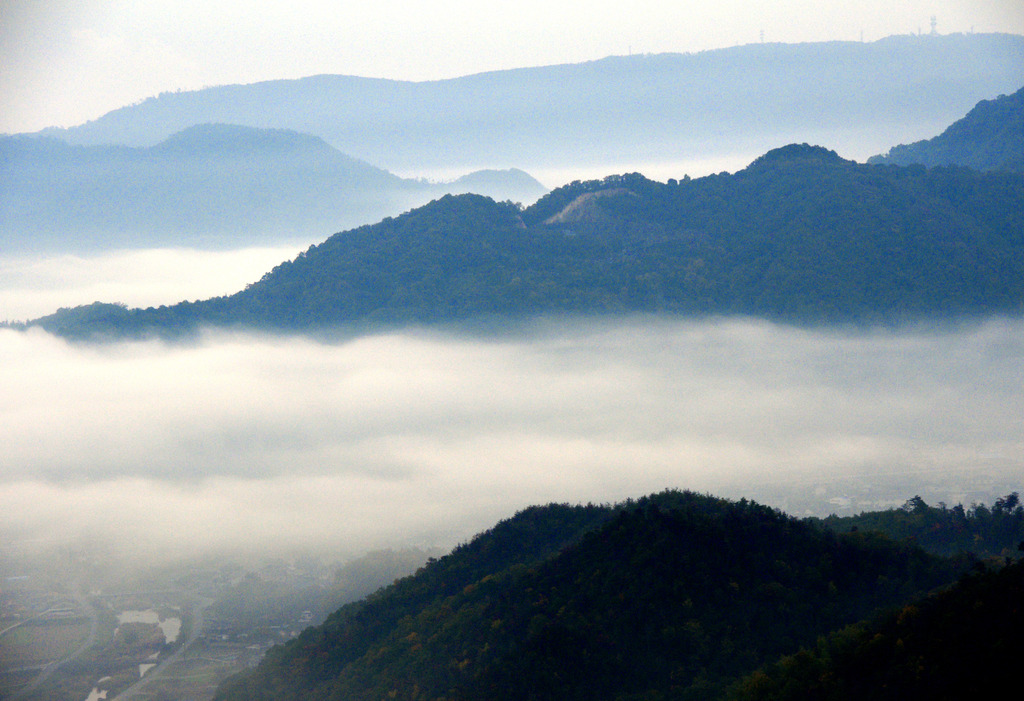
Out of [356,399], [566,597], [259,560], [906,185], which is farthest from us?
[356,399]

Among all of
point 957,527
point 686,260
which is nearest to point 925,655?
point 957,527

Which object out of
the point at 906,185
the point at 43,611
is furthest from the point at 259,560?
the point at 906,185

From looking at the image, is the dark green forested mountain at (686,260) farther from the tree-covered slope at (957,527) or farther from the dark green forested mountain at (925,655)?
the dark green forested mountain at (925,655)

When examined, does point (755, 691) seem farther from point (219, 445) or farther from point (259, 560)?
point (219, 445)

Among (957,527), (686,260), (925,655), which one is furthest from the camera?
(686,260)

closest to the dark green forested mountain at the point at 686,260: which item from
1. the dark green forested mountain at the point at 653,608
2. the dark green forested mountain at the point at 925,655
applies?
the dark green forested mountain at the point at 653,608

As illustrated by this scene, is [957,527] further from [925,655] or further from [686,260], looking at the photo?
[686,260]
